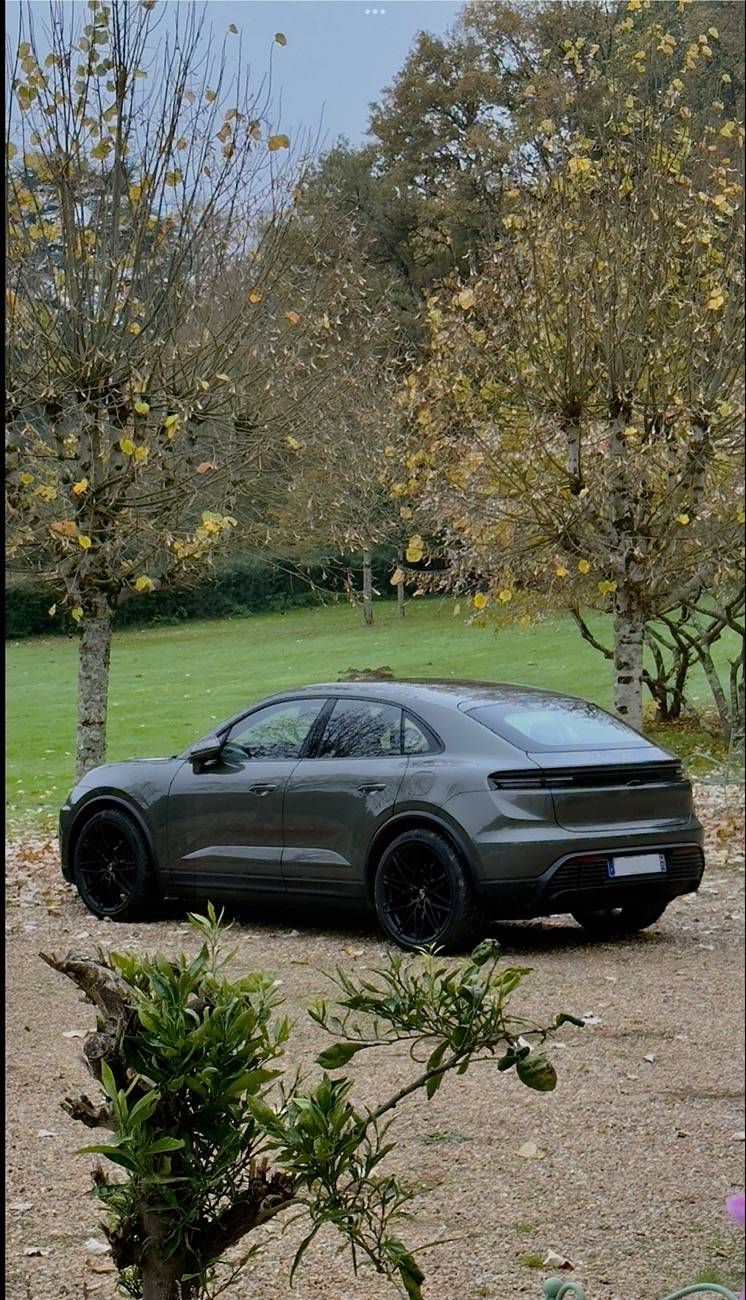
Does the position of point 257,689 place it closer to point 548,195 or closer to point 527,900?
point 527,900

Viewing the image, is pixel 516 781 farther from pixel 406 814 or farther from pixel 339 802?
pixel 339 802

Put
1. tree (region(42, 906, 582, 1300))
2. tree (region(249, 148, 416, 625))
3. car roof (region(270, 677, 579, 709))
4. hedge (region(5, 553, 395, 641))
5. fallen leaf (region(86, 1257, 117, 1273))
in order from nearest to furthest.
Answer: tree (region(42, 906, 582, 1300)) < fallen leaf (region(86, 1257, 117, 1273)) < hedge (region(5, 553, 395, 641)) < tree (region(249, 148, 416, 625)) < car roof (region(270, 677, 579, 709))

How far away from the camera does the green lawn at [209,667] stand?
2.38 meters

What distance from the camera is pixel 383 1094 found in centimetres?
264

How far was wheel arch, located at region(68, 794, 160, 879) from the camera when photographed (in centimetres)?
251

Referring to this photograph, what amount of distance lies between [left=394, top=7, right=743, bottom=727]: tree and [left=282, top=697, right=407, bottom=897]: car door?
0.36 m

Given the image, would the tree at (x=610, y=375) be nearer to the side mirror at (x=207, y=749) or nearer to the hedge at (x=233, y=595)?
the hedge at (x=233, y=595)

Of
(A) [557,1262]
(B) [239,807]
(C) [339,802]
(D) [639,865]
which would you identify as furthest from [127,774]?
(A) [557,1262]

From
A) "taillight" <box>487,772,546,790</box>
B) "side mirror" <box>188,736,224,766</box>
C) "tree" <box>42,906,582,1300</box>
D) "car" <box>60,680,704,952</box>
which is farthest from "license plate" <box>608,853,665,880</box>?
"tree" <box>42,906,582,1300</box>

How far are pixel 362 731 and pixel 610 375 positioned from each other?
31.4 inches

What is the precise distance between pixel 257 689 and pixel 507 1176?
0.93 meters

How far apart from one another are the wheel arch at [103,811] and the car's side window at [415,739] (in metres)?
0.49

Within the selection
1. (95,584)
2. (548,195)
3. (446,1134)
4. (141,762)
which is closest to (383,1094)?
(446,1134)

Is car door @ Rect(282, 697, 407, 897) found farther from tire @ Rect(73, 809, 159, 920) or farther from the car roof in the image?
tire @ Rect(73, 809, 159, 920)
